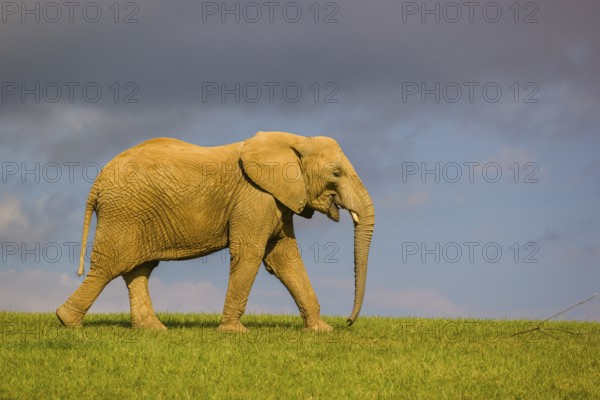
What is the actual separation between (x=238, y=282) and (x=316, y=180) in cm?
230

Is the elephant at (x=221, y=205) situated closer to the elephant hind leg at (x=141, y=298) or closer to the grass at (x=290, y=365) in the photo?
the elephant hind leg at (x=141, y=298)

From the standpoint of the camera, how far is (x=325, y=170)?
16328mm

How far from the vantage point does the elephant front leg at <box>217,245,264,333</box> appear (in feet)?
52.8

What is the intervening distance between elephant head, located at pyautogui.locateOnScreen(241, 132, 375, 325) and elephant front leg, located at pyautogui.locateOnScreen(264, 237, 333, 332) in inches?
35.2

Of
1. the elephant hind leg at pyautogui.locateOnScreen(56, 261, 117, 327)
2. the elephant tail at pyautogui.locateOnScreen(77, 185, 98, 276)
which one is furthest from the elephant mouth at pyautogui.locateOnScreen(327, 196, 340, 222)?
the elephant tail at pyautogui.locateOnScreen(77, 185, 98, 276)

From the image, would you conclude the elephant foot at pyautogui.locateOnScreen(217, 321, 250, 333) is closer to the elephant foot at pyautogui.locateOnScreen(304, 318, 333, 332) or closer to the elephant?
the elephant

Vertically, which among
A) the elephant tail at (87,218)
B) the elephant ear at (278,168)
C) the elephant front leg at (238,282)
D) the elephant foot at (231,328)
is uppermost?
the elephant ear at (278,168)

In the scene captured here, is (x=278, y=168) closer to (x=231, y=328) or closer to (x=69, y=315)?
(x=231, y=328)

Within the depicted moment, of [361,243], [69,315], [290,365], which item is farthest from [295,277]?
[290,365]

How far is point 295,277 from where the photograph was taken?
56.0 feet

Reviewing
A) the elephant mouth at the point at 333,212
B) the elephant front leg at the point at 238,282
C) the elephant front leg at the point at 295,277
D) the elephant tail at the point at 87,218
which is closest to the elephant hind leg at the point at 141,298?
the elephant tail at the point at 87,218

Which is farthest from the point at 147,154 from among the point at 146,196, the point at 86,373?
the point at 86,373

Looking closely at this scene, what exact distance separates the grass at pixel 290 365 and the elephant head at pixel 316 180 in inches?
70.8

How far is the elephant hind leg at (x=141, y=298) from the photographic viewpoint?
1688 cm
